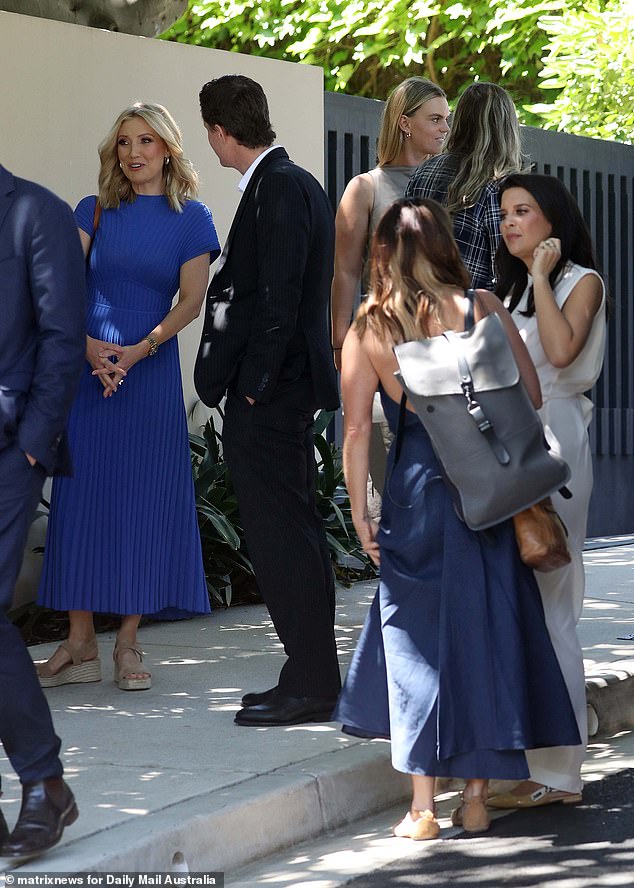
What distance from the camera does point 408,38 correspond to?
1964cm

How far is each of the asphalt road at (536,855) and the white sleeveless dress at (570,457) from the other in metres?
0.16

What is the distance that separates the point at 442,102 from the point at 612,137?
Result: 13112mm

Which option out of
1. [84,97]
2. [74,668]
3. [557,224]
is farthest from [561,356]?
[84,97]

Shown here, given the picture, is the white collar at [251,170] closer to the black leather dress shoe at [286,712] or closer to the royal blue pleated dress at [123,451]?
the royal blue pleated dress at [123,451]

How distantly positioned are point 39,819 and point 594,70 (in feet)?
50.2

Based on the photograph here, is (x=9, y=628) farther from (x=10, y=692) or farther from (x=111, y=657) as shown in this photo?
(x=111, y=657)

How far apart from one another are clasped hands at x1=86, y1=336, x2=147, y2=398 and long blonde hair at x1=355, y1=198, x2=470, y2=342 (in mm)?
1634

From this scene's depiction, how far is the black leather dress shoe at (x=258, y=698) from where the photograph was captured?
573cm

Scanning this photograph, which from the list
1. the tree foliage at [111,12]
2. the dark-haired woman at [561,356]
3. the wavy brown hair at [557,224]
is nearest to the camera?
the dark-haired woman at [561,356]

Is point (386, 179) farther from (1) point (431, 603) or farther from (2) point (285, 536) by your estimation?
(1) point (431, 603)

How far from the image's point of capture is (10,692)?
4.07m

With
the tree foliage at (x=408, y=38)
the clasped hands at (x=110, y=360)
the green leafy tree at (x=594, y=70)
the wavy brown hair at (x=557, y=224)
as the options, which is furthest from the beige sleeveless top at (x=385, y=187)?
the tree foliage at (x=408, y=38)

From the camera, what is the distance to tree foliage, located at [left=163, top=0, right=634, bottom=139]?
761 inches

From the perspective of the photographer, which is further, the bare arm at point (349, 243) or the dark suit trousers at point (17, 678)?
the bare arm at point (349, 243)
